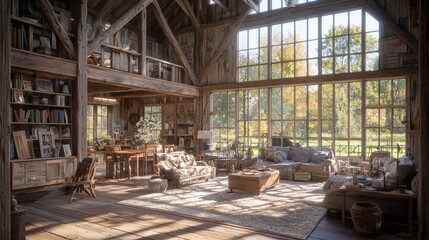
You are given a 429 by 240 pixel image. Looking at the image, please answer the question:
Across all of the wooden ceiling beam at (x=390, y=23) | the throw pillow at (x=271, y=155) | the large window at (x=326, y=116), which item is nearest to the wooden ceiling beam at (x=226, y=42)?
the large window at (x=326, y=116)

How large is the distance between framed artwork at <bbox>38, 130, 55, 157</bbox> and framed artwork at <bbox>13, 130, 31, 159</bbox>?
310mm

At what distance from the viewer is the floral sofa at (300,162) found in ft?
29.3

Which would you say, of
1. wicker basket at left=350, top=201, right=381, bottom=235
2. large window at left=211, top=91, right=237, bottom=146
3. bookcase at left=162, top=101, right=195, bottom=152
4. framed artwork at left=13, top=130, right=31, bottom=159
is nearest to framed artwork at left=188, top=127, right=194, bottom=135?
bookcase at left=162, top=101, right=195, bottom=152

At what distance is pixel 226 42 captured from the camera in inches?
470

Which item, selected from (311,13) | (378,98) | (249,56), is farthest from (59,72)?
(378,98)

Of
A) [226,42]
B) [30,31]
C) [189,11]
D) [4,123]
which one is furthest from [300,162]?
Answer: [4,123]

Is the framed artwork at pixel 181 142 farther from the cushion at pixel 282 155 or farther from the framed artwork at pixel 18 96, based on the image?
the framed artwork at pixel 18 96

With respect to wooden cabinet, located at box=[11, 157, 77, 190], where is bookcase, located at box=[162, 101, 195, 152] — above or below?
above

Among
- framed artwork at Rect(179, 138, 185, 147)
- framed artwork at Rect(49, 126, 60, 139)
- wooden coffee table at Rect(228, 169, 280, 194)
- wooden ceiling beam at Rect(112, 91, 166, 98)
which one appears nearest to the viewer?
wooden coffee table at Rect(228, 169, 280, 194)

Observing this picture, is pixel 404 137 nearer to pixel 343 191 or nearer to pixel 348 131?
pixel 348 131

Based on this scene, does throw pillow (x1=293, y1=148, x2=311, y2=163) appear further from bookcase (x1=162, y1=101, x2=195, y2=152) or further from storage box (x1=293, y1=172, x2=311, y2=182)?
bookcase (x1=162, y1=101, x2=195, y2=152)

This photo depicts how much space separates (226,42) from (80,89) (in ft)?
20.5

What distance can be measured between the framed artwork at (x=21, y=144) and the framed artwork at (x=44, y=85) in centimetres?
105

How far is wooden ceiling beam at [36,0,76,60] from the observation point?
22.0ft
